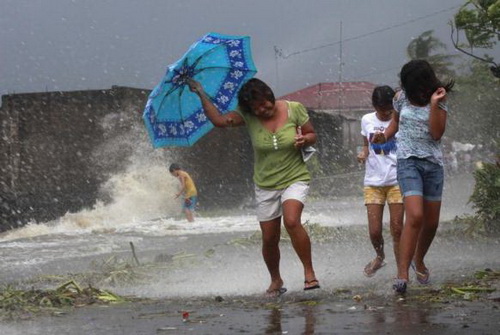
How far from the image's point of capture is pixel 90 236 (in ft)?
54.2

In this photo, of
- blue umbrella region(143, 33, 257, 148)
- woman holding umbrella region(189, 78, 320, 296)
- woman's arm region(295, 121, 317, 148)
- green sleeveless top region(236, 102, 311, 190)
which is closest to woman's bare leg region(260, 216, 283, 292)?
woman holding umbrella region(189, 78, 320, 296)

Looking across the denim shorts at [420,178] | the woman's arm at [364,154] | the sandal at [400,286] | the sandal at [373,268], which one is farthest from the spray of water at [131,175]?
the sandal at [400,286]

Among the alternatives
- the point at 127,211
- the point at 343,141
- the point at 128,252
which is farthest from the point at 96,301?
the point at 343,141

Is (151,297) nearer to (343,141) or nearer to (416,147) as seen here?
(416,147)

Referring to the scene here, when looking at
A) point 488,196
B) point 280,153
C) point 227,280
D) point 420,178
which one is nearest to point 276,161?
point 280,153

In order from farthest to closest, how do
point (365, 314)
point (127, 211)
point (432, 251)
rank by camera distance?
1. point (127, 211)
2. point (432, 251)
3. point (365, 314)

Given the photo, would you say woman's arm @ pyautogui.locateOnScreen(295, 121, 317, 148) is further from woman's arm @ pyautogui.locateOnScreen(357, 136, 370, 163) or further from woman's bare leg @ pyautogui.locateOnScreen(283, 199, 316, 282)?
woman's arm @ pyautogui.locateOnScreen(357, 136, 370, 163)

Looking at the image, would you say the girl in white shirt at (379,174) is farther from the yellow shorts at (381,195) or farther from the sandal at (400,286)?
the sandal at (400,286)

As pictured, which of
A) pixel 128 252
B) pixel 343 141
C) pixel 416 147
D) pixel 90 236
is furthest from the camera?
pixel 343 141

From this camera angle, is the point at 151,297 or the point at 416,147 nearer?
the point at 416,147

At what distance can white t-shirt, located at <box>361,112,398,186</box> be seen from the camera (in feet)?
26.9

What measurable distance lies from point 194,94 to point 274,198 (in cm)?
117

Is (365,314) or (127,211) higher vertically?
(365,314)

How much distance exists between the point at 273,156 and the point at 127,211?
58.2 feet
